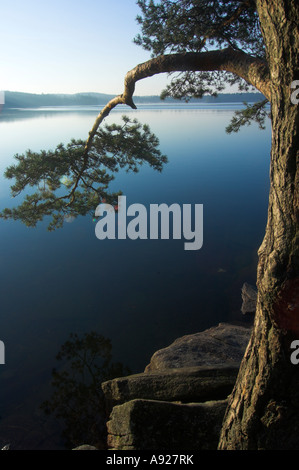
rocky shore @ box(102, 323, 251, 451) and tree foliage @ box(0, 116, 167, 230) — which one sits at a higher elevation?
tree foliage @ box(0, 116, 167, 230)

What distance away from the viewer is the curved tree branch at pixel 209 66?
10.3ft

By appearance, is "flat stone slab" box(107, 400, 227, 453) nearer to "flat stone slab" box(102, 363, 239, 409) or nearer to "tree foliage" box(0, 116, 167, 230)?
"flat stone slab" box(102, 363, 239, 409)

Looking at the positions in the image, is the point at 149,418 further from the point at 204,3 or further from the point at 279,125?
the point at 204,3

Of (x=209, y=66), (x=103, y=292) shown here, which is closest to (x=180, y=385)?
(x=209, y=66)

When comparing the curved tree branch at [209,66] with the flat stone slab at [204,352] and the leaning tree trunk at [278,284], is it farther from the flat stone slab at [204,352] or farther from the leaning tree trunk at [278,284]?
the flat stone slab at [204,352]

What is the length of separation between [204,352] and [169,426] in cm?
300

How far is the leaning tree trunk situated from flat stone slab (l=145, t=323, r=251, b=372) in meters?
2.82

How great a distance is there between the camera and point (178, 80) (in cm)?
568

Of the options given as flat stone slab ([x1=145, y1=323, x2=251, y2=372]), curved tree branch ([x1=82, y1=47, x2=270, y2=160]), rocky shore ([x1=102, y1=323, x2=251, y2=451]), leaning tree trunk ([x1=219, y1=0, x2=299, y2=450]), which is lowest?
flat stone slab ([x1=145, y1=323, x2=251, y2=372])

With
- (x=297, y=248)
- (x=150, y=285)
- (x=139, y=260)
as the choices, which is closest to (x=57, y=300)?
(x=150, y=285)

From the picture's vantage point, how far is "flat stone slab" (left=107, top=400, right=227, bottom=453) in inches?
120

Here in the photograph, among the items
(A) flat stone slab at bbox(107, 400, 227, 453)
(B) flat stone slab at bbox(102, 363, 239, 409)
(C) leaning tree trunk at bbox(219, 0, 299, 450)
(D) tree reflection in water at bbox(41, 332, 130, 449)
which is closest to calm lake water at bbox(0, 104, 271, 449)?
(D) tree reflection in water at bbox(41, 332, 130, 449)

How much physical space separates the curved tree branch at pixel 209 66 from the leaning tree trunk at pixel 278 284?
0.92 meters

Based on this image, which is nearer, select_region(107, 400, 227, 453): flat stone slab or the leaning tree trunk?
the leaning tree trunk
